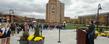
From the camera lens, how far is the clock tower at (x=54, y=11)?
164 metres

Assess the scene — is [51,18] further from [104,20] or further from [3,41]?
[3,41]

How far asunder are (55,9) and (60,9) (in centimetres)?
357

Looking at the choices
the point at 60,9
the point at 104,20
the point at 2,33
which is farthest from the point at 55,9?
the point at 2,33

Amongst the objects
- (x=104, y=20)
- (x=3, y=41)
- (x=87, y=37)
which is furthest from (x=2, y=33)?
(x=104, y=20)

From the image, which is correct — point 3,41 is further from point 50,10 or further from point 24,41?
point 50,10

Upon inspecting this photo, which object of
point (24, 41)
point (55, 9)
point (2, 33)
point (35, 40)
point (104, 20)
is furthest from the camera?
point (55, 9)

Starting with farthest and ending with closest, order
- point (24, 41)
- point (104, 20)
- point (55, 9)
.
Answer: point (55, 9), point (104, 20), point (24, 41)

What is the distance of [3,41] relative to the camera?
1309cm

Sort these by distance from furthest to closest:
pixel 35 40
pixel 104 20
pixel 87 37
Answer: pixel 104 20, pixel 35 40, pixel 87 37

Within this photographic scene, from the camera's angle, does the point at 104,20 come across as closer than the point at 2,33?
No

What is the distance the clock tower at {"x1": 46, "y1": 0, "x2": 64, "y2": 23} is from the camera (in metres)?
164

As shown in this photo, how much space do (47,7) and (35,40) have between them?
158 metres

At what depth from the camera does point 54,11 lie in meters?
167

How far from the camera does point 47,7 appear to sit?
170m
